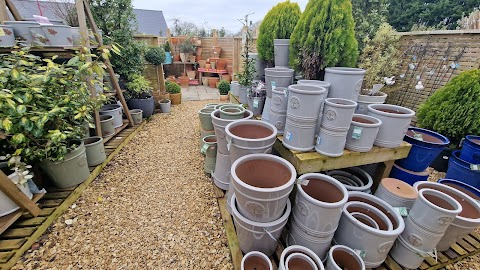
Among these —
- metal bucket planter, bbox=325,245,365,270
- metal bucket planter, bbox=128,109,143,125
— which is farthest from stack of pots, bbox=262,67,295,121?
metal bucket planter, bbox=128,109,143,125

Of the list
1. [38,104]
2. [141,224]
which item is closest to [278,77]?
[141,224]

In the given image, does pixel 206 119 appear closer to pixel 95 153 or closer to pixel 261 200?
pixel 95 153

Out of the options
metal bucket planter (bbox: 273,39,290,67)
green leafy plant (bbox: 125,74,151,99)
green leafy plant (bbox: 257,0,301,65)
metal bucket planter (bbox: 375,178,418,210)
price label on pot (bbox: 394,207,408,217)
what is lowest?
price label on pot (bbox: 394,207,408,217)

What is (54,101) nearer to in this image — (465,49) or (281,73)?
(281,73)

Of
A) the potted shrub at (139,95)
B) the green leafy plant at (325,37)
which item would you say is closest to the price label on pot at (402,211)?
the green leafy plant at (325,37)

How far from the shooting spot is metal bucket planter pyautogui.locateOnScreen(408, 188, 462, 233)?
1224 millimetres

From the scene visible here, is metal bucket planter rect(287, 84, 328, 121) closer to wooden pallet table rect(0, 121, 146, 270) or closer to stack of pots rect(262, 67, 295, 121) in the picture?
stack of pots rect(262, 67, 295, 121)

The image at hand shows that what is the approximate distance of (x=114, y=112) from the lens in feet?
10.2

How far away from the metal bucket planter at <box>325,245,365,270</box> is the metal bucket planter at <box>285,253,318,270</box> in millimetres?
128

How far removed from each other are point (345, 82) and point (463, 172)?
66.4 inches

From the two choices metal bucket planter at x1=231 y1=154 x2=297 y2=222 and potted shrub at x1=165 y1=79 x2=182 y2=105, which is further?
potted shrub at x1=165 y1=79 x2=182 y2=105

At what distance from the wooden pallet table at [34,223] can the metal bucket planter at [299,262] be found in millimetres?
1816

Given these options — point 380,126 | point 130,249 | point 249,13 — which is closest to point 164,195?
point 130,249

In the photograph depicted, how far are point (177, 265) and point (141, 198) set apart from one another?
0.86m
